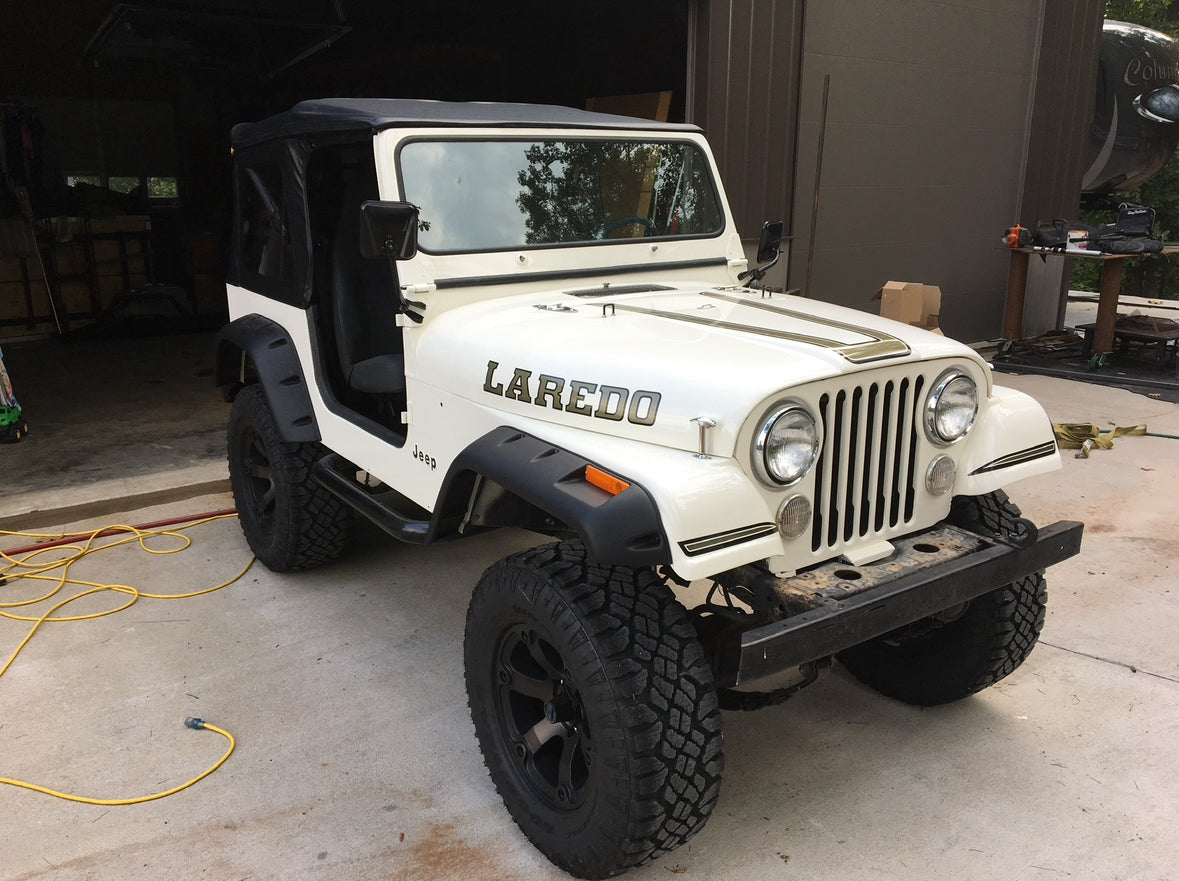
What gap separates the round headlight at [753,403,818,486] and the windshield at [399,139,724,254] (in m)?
1.37

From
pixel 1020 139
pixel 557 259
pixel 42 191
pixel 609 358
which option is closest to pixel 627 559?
pixel 609 358

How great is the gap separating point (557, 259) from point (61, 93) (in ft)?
34.4

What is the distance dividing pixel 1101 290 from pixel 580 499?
26.8 ft

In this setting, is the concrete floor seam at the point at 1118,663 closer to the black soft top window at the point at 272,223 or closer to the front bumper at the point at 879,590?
the front bumper at the point at 879,590

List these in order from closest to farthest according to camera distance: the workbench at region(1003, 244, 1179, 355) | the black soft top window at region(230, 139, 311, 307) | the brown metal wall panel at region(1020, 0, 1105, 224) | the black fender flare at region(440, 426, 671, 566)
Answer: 1. the black fender flare at region(440, 426, 671, 566)
2. the black soft top window at region(230, 139, 311, 307)
3. the workbench at region(1003, 244, 1179, 355)
4. the brown metal wall panel at region(1020, 0, 1105, 224)

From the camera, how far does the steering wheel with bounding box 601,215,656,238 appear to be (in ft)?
11.3

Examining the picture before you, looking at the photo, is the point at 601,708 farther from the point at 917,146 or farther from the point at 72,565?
the point at 917,146

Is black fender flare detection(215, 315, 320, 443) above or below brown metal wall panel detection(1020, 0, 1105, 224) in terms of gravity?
below

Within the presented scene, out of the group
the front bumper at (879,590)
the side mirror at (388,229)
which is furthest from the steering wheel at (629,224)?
the front bumper at (879,590)

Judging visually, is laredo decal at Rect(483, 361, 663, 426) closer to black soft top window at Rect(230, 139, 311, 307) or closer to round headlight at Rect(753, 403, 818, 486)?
round headlight at Rect(753, 403, 818, 486)

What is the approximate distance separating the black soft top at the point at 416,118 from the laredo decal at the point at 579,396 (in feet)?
3.33

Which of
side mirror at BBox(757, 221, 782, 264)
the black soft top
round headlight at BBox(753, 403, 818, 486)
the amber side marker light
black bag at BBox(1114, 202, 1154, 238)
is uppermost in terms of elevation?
the black soft top

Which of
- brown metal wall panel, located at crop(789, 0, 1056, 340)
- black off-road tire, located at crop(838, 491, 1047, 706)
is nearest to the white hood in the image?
black off-road tire, located at crop(838, 491, 1047, 706)

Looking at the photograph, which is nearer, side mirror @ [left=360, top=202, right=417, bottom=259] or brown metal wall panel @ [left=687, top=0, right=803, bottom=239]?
side mirror @ [left=360, top=202, right=417, bottom=259]
